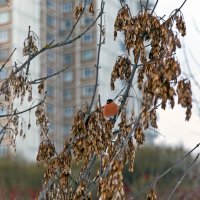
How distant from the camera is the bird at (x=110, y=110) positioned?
3781mm

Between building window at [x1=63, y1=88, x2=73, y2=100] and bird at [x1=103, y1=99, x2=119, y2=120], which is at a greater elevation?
building window at [x1=63, y1=88, x2=73, y2=100]

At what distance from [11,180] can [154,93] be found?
32189mm

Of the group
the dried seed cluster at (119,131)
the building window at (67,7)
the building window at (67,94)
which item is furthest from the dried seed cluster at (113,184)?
the building window at (67,7)

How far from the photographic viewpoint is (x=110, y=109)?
3840 millimetres

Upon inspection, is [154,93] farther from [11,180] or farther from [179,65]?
[11,180]

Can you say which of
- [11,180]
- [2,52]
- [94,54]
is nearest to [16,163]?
[11,180]

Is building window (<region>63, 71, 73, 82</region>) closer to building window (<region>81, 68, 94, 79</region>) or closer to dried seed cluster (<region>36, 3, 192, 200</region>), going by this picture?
building window (<region>81, 68, 94, 79</region>)

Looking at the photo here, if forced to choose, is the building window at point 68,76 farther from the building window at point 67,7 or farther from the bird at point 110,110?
the bird at point 110,110

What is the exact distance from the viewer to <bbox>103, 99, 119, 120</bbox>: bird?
3781mm

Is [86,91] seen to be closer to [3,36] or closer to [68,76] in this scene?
[68,76]

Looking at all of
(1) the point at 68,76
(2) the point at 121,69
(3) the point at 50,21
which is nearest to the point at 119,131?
(2) the point at 121,69

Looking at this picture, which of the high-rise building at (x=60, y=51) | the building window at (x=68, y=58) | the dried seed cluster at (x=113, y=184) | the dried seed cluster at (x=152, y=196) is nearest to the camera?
the dried seed cluster at (x=113, y=184)

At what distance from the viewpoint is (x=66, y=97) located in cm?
6806

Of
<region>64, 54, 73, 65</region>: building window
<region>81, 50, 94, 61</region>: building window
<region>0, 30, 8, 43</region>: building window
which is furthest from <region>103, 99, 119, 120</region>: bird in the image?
<region>64, 54, 73, 65</region>: building window
